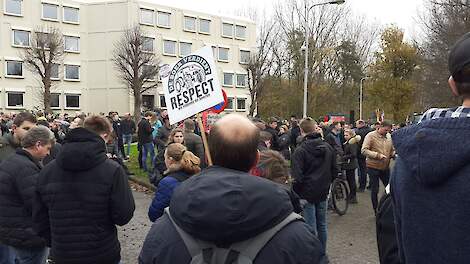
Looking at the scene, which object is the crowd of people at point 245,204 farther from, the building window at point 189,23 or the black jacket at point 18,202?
the building window at point 189,23

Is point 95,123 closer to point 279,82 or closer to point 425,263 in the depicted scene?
point 425,263

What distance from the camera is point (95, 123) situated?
4.26m

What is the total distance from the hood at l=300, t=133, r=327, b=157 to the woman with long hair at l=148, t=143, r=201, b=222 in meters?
2.71

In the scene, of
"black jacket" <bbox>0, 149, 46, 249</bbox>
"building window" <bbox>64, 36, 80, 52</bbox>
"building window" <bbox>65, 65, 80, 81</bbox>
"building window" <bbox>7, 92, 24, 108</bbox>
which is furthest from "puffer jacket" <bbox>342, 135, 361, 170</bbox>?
"building window" <bbox>64, 36, 80, 52</bbox>

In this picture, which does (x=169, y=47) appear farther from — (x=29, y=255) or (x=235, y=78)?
(x=29, y=255)

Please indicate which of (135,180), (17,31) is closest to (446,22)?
(135,180)

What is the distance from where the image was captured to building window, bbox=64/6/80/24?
Result: 55.5m

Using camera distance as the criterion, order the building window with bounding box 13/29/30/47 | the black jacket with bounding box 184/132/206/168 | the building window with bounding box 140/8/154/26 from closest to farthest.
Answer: the black jacket with bounding box 184/132/206/168, the building window with bounding box 13/29/30/47, the building window with bounding box 140/8/154/26

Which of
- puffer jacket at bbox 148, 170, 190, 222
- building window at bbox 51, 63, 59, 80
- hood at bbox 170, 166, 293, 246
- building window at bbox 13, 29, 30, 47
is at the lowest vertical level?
puffer jacket at bbox 148, 170, 190, 222

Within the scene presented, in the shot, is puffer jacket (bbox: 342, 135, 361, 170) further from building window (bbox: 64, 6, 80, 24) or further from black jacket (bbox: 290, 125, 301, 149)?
building window (bbox: 64, 6, 80, 24)

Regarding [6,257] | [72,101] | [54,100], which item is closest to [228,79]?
[72,101]

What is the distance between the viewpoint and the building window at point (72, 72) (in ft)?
181

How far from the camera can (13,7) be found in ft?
168

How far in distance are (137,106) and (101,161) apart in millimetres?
46009
